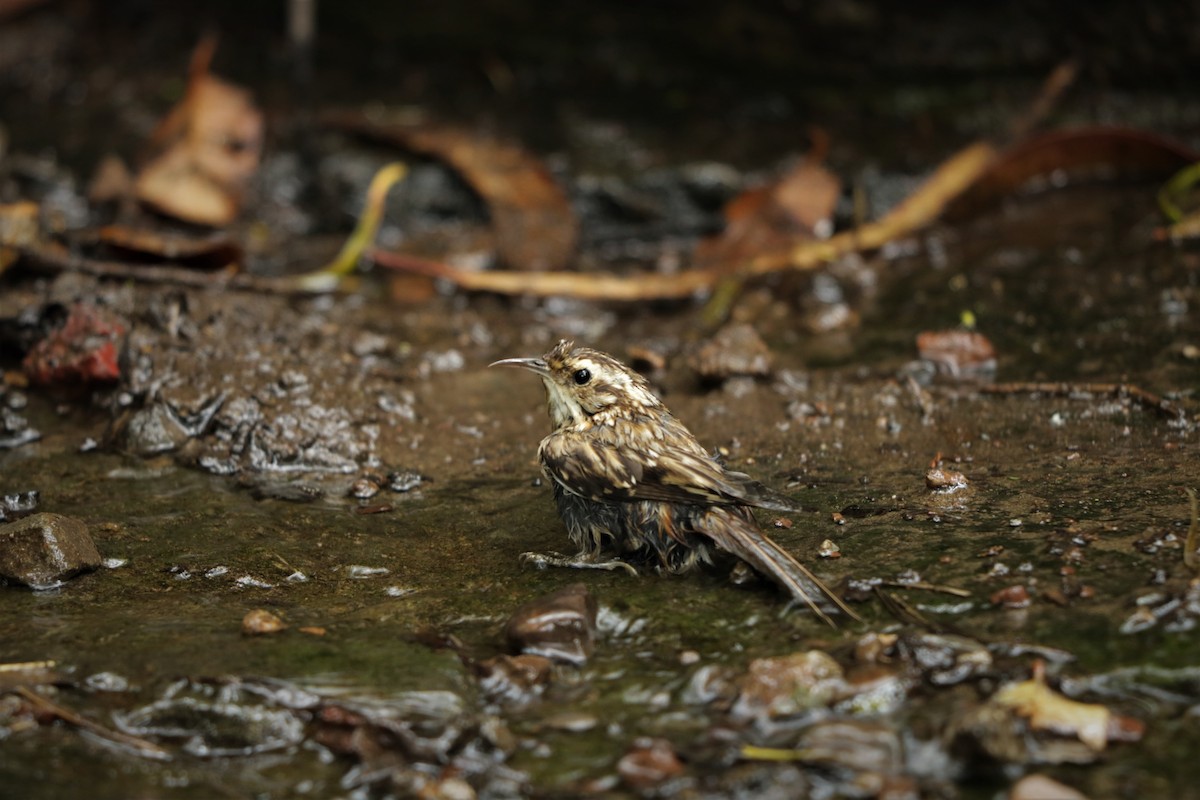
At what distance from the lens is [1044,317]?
6.52 meters

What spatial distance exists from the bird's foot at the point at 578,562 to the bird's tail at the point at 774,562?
1.43 ft

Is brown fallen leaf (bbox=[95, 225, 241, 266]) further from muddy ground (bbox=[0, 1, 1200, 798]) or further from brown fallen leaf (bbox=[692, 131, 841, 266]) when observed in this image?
brown fallen leaf (bbox=[692, 131, 841, 266])

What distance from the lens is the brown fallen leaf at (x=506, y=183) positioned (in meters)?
7.69

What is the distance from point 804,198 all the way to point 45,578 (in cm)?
538

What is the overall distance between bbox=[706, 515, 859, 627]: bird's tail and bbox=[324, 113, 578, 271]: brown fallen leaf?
145 inches

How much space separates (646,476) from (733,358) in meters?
1.83

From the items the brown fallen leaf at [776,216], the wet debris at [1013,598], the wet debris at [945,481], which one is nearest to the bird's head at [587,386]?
the wet debris at [945,481]

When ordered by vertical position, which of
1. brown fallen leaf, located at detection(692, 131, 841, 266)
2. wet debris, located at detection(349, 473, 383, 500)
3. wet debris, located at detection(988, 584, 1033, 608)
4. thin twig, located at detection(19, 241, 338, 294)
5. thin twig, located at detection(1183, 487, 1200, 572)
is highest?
brown fallen leaf, located at detection(692, 131, 841, 266)

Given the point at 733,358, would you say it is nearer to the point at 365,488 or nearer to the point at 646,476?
the point at 646,476

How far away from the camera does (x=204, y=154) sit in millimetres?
8062

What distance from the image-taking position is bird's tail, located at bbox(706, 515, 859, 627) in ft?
12.9

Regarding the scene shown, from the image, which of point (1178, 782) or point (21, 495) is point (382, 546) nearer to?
point (21, 495)

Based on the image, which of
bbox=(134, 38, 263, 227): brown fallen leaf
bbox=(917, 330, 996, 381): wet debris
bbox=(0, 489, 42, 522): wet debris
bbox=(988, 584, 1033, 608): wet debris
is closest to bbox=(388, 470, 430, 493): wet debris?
bbox=(0, 489, 42, 522): wet debris

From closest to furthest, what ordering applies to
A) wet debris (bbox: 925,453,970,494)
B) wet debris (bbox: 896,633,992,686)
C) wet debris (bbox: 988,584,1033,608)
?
1. wet debris (bbox: 896,633,992,686)
2. wet debris (bbox: 988,584,1033,608)
3. wet debris (bbox: 925,453,970,494)
